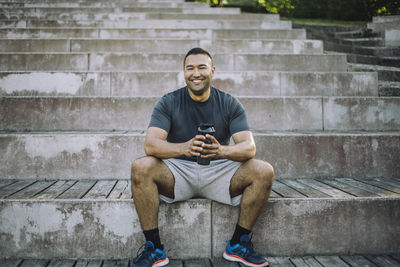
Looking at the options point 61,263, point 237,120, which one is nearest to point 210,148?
point 237,120

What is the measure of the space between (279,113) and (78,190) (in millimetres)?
2161

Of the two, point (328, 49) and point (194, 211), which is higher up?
point (328, 49)

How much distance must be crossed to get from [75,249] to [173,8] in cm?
653

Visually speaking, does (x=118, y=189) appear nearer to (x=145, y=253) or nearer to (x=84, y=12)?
(x=145, y=253)

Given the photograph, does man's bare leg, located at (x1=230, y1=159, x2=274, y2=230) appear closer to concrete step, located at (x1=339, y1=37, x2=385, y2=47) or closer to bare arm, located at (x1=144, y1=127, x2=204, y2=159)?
bare arm, located at (x1=144, y1=127, x2=204, y2=159)

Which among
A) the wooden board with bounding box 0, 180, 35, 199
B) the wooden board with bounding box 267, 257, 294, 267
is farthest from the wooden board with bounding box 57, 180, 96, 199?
the wooden board with bounding box 267, 257, 294, 267

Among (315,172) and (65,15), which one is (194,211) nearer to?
(315,172)

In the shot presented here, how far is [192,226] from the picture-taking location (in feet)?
6.56

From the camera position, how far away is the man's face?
2.09 meters

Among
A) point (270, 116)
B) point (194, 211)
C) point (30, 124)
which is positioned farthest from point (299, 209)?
point (30, 124)

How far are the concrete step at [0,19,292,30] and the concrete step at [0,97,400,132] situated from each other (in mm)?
3379

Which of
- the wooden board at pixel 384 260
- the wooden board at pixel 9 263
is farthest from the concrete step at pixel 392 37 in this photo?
the wooden board at pixel 9 263

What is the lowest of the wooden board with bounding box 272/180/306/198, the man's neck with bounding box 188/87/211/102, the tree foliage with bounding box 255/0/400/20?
the wooden board with bounding box 272/180/306/198

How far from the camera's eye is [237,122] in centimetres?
206
